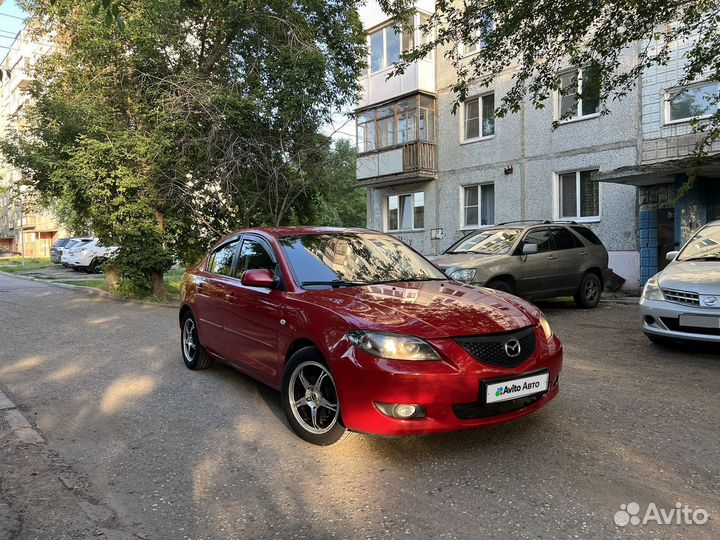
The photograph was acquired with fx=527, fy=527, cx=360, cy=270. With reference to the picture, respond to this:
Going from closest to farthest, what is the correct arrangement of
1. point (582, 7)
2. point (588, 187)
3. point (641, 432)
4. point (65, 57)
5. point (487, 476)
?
1. point (487, 476)
2. point (641, 432)
3. point (582, 7)
4. point (65, 57)
5. point (588, 187)

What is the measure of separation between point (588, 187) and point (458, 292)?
509 inches

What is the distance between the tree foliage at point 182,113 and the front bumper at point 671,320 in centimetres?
781

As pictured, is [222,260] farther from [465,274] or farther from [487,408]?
[465,274]

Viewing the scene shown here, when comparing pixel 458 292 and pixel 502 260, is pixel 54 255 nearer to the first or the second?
pixel 502 260

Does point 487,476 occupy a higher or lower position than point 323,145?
lower

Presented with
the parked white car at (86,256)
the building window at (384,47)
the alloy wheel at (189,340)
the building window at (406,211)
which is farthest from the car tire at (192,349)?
the parked white car at (86,256)

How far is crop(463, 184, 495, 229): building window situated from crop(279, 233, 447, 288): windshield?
13.6m

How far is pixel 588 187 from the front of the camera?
15367 mm

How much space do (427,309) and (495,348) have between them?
1.70 feet

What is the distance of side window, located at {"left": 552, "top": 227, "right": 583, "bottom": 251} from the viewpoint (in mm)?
10148

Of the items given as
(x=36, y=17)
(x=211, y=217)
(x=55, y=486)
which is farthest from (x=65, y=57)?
(x=55, y=486)

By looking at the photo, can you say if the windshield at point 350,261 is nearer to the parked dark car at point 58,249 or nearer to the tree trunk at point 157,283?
the tree trunk at point 157,283

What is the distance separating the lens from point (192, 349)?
613cm

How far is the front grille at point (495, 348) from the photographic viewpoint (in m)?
3.35
